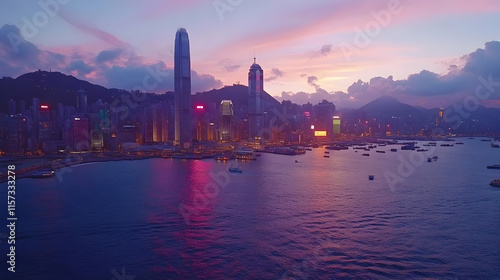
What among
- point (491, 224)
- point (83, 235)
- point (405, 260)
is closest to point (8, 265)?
point (83, 235)

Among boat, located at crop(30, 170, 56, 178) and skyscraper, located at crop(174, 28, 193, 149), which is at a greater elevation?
skyscraper, located at crop(174, 28, 193, 149)

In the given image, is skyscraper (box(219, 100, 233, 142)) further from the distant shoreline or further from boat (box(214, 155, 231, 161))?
the distant shoreline

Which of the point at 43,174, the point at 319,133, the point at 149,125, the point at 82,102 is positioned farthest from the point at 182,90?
the point at 319,133

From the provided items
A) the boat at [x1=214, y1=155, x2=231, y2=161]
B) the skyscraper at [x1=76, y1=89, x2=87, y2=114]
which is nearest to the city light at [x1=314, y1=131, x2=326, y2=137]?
the boat at [x1=214, y1=155, x2=231, y2=161]

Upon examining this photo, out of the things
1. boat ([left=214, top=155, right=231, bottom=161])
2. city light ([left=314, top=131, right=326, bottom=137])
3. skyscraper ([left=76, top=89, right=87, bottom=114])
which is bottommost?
boat ([left=214, top=155, right=231, bottom=161])

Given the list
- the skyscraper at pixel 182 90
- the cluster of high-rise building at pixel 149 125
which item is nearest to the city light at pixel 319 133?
the cluster of high-rise building at pixel 149 125

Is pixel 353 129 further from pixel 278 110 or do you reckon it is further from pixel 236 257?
pixel 236 257
